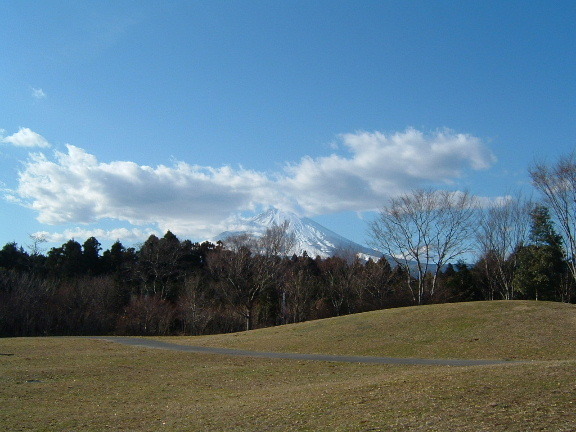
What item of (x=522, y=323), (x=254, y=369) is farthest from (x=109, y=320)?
(x=522, y=323)

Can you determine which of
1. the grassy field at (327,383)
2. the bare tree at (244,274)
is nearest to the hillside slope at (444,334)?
the grassy field at (327,383)

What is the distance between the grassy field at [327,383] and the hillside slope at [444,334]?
0.10 meters

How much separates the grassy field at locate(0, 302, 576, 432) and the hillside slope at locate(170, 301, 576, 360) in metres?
0.10

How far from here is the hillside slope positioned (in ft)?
75.9

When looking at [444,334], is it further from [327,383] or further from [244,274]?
[244,274]

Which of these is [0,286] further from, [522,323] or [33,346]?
[522,323]

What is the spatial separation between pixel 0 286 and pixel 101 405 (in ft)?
153

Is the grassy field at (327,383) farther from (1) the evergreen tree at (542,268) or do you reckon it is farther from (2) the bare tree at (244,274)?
(2) the bare tree at (244,274)

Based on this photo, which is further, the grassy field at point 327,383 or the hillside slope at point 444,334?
the hillside slope at point 444,334

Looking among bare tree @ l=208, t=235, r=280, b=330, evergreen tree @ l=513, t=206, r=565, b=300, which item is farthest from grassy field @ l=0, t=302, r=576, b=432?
bare tree @ l=208, t=235, r=280, b=330

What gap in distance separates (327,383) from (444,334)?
47.3ft

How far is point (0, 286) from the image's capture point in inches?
2040

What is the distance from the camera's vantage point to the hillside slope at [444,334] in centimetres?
2314

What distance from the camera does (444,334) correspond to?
27.1 meters
